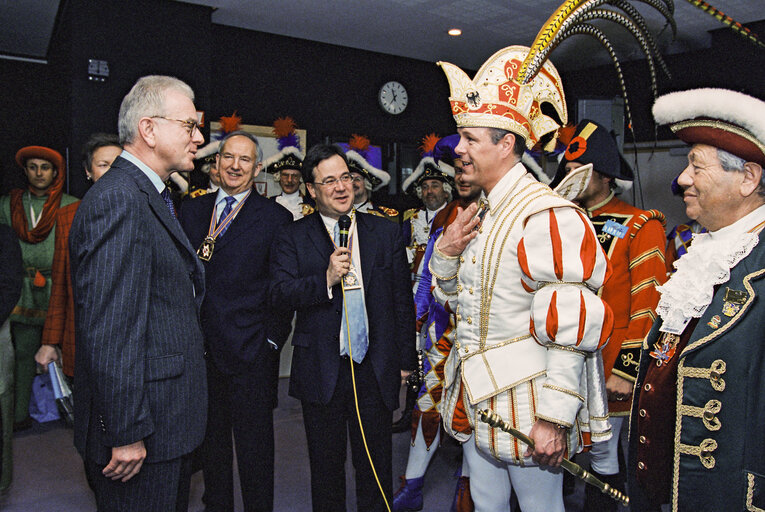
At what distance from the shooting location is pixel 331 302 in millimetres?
2428

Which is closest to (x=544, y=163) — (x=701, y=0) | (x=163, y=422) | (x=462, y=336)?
(x=701, y=0)

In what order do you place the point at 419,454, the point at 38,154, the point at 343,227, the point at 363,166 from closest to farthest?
the point at 343,227, the point at 419,454, the point at 38,154, the point at 363,166

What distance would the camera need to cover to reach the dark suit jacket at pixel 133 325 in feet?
4.89

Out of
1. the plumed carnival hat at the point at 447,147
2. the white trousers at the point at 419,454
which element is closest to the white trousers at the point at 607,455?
the white trousers at the point at 419,454

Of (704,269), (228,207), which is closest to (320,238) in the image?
(228,207)

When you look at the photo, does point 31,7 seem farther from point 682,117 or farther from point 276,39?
point 682,117

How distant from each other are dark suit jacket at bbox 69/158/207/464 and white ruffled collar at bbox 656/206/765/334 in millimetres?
1370

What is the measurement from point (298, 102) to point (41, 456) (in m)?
4.62

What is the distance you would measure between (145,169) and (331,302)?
989 millimetres

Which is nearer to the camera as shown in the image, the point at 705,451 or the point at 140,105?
the point at 705,451

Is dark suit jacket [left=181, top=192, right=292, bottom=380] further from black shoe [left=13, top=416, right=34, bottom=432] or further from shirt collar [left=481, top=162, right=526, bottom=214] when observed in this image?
black shoe [left=13, top=416, right=34, bottom=432]

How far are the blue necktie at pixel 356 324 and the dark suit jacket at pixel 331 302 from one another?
0.03 m

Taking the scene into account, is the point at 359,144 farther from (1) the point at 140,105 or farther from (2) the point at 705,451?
(2) the point at 705,451

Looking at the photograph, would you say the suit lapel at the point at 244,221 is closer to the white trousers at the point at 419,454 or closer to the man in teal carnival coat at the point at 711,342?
the white trousers at the point at 419,454
